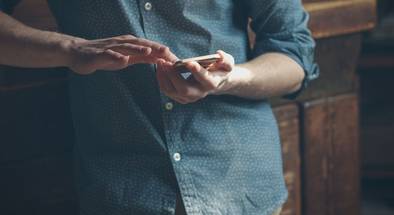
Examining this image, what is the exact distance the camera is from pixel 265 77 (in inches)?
63.7

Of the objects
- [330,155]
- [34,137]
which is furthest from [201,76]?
[330,155]

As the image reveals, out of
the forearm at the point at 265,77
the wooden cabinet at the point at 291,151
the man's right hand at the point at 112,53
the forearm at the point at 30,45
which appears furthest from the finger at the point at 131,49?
the wooden cabinet at the point at 291,151

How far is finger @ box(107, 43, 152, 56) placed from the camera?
132 centimetres

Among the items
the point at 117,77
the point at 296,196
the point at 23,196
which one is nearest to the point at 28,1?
A: the point at 117,77

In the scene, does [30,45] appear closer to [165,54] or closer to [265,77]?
[165,54]

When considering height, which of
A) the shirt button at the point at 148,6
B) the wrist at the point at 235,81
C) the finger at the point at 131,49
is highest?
the shirt button at the point at 148,6

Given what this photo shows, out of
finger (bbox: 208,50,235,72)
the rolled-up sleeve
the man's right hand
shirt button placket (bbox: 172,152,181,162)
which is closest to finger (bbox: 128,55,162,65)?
the man's right hand

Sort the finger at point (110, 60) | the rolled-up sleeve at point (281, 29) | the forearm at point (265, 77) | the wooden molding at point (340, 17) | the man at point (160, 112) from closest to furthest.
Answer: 1. the finger at point (110, 60)
2. the man at point (160, 112)
3. the forearm at point (265, 77)
4. the rolled-up sleeve at point (281, 29)
5. the wooden molding at point (340, 17)

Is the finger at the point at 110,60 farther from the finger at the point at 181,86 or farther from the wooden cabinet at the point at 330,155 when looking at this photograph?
the wooden cabinet at the point at 330,155

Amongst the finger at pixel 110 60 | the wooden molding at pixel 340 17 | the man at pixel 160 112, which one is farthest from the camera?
the wooden molding at pixel 340 17

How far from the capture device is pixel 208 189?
1.51 metres

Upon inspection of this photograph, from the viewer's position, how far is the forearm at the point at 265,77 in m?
1.53

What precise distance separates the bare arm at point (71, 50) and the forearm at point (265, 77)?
21 centimetres

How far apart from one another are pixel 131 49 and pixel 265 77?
1.32ft
